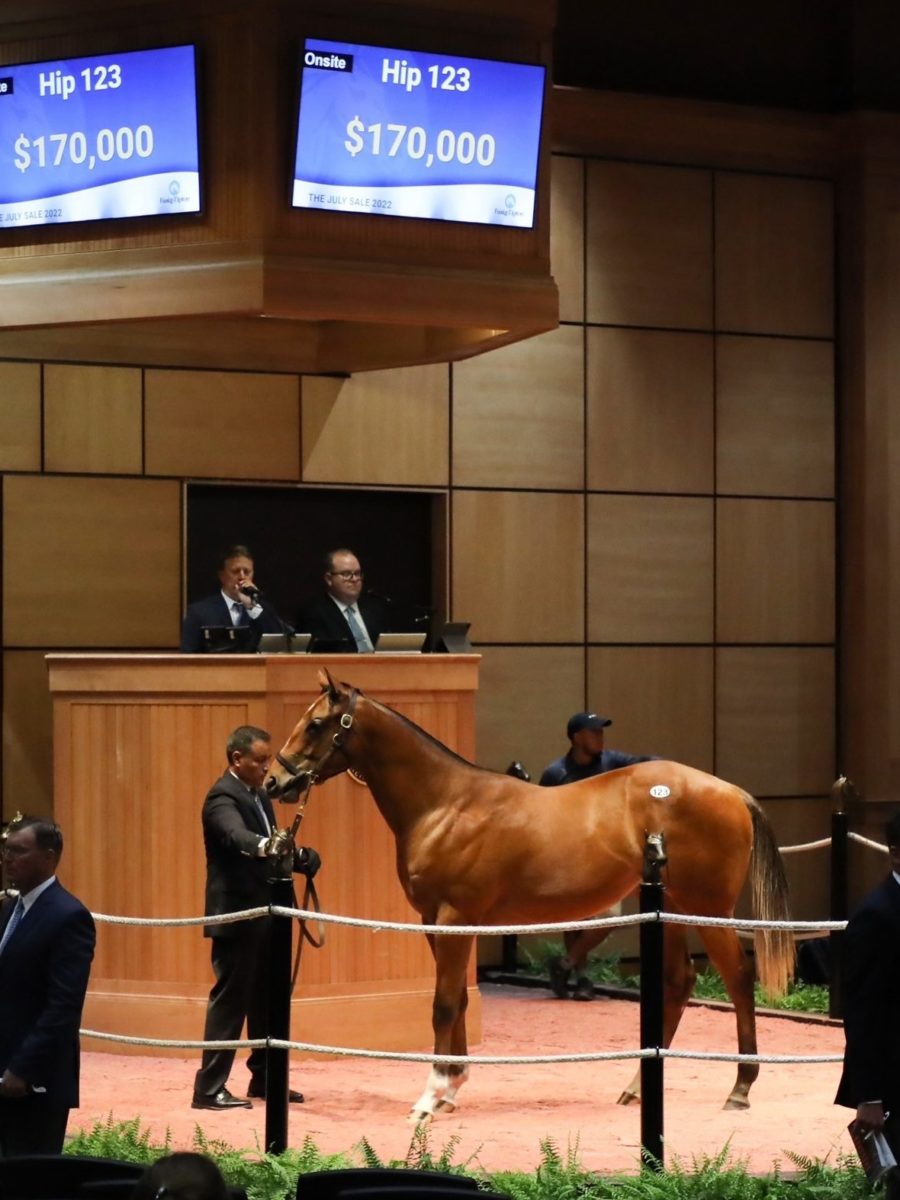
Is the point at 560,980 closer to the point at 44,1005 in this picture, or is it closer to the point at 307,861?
the point at 307,861

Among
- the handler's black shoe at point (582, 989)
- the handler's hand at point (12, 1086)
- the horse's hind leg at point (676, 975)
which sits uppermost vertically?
the handler's hand at point (12, 1086)

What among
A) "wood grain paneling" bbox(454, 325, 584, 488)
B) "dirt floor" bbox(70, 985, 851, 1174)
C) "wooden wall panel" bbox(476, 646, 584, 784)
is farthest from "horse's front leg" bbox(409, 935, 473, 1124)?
"wood grain paneling" bbox(454, 325, 584, 488)

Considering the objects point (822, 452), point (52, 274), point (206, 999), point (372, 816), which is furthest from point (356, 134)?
point (822, 452)

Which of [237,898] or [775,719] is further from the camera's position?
[775,719]

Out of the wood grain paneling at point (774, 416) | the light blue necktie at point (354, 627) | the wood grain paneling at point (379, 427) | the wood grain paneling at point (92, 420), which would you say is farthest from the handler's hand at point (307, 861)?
the wood grain paneling at point (774, 416)

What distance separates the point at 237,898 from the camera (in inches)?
343

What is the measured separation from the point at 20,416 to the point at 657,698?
170 inches

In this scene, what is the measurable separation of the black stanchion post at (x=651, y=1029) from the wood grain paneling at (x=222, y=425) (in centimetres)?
554

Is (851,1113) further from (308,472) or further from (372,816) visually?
(308,472)

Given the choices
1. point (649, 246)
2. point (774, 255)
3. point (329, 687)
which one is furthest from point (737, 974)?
point (774, 255)

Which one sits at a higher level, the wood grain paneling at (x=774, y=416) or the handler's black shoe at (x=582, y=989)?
the wood grain paneling at (x=774, y=416)

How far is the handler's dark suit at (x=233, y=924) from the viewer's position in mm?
8477

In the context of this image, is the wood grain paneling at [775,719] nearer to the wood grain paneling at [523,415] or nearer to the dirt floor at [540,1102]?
the wood grain paneling at [523,415]

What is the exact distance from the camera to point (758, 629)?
13.5 meters
